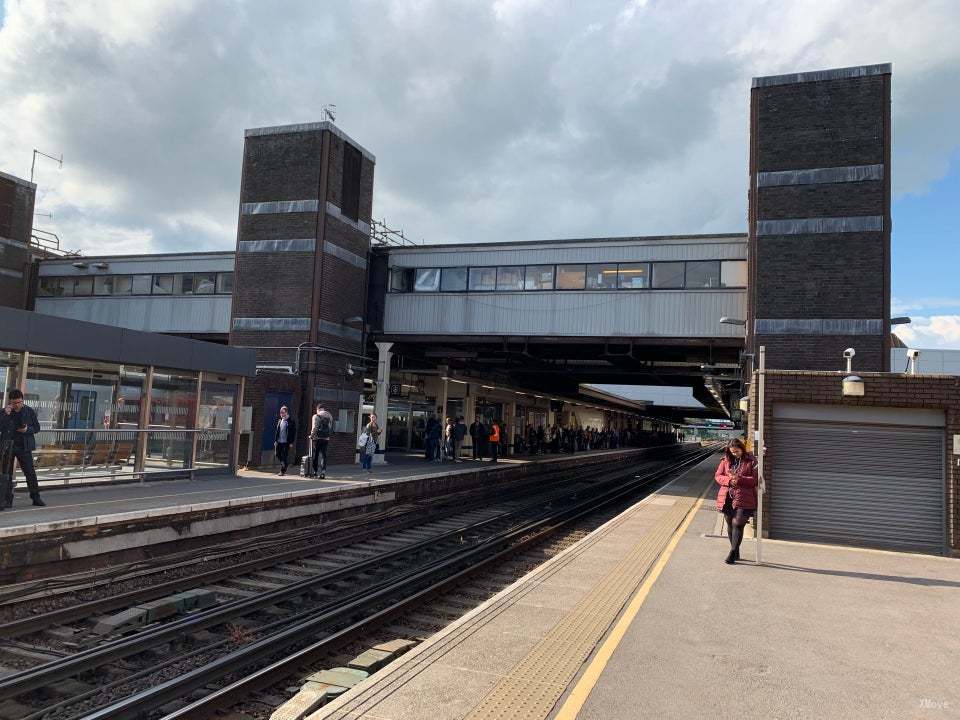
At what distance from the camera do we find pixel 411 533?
12875 millimetres

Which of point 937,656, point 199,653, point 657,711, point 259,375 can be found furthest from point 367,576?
point 259,375

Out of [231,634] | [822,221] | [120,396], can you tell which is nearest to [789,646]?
[231,634]

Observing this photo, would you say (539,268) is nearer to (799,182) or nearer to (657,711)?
(799,182)

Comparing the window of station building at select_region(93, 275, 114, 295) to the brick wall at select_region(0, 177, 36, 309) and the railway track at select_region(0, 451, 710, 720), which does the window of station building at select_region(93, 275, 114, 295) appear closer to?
the brick wall at select_region(0, 177, 36, 309)

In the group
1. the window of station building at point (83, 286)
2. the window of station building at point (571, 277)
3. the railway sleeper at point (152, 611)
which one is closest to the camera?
the railway sleeper at point (152, 611)

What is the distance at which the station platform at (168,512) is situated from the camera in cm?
883

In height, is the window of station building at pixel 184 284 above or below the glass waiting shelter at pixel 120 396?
above

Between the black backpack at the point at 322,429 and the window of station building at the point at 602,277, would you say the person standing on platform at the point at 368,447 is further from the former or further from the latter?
the window of station building at the point at 602,277

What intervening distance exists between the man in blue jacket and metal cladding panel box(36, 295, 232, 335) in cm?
1552

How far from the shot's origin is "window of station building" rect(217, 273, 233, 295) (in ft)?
85.2

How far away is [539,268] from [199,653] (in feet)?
58.6

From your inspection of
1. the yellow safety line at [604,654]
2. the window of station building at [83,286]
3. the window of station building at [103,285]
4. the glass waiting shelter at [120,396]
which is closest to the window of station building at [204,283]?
the window of station building at [103,285]

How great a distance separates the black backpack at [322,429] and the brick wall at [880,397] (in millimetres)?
10181

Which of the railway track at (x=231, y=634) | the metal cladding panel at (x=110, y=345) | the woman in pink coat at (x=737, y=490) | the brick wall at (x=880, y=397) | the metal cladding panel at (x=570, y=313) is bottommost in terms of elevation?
the railway track at (x=231, y=634)
